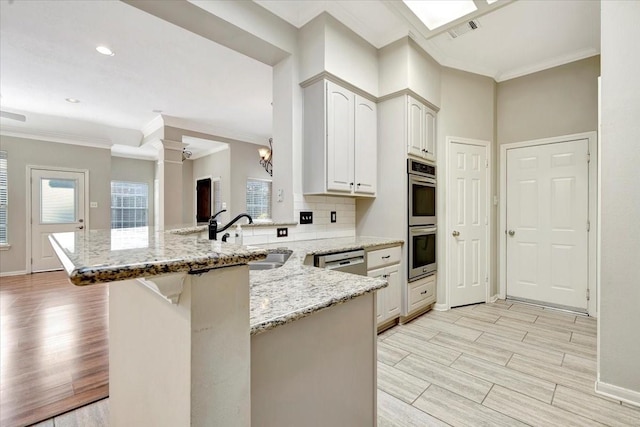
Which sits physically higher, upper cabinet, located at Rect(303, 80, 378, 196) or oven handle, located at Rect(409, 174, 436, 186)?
upper cabinet, located at Rect(303, 80, 378, 196)

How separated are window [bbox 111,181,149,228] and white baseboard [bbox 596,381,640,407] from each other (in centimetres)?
894

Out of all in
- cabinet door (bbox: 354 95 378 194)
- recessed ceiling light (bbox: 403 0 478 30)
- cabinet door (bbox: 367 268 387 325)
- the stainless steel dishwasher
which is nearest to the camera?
recessed ceiling light (bbox: 403 0 478 30)

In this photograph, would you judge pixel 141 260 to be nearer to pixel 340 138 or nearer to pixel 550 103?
pixel 340 138

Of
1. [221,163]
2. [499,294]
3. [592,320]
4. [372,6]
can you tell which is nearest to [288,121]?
Answer: [372,6]

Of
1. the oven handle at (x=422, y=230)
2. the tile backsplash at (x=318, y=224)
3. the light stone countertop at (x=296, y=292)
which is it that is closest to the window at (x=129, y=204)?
the tile backsplash at (x=318, y=224)

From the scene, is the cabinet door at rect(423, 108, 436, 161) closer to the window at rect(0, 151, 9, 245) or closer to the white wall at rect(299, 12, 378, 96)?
the white wall at rect(299, 12, 378, 96)

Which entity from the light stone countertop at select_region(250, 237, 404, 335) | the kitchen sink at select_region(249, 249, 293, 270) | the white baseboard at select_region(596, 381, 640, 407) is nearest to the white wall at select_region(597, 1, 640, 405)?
the white baseboard at select_region(596, 381, 640, 407)

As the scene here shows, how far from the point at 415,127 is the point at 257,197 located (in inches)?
185

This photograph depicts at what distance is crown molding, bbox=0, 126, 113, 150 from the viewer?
5.31 meters

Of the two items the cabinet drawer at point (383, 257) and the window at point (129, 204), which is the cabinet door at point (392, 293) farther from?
the window at point (129, 204)

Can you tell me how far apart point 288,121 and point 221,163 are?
14.4 ft

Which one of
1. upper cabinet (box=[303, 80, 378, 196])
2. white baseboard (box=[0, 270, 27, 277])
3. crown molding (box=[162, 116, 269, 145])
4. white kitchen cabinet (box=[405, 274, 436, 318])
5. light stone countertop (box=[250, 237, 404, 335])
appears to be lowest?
white baseboard (box=[0, 270, 27, 277])

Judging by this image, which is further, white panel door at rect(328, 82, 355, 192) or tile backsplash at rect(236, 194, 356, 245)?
white panel door at rect(328, 82, 355, 192)

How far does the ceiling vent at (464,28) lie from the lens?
9.27 ft
